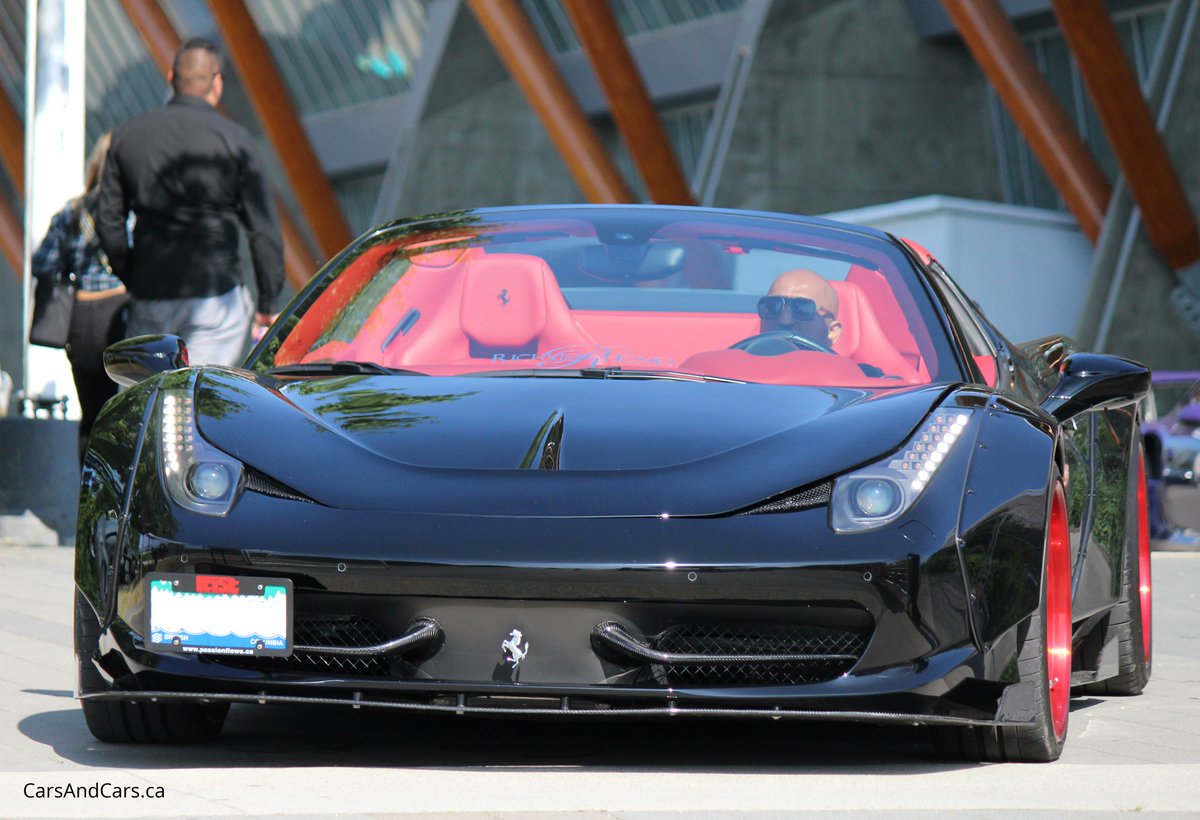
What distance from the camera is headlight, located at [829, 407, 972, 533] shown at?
3.67 m

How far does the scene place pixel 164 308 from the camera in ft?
25.3

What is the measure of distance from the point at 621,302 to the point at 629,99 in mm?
24288

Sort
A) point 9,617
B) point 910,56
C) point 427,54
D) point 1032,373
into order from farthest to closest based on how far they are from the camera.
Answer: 1. point 427,54
2. point 910,56
3. point 9,617
4. point 1032,373

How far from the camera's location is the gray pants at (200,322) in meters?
7.71

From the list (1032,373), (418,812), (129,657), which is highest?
(1032,373)

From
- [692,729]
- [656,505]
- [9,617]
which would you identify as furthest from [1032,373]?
[9,617]

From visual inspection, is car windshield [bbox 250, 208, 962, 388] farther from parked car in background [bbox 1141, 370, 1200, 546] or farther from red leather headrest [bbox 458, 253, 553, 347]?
parked car in background [bbox 1141, 370, 1200, 546]

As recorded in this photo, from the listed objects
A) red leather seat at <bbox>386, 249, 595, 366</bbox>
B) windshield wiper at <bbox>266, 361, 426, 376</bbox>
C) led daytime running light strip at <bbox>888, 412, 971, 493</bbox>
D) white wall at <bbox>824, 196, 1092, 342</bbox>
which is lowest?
led daytime running light strip at <bbox>888, 412, 971, 493</bbox>

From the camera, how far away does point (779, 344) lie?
464 cm

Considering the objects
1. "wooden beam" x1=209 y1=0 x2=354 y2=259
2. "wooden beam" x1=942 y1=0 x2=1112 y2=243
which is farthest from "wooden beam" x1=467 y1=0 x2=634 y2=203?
"wooden beam" x1=942 y1=0 x2=1112 y2=243

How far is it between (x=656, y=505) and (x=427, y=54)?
1410 inches

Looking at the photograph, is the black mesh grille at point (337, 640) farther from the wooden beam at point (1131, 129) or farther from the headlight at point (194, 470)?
the wooden beam at point (1131, 129)

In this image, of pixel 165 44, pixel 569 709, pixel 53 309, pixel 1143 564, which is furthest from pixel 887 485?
pixel 165 44

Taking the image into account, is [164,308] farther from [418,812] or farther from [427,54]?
[427,54]
